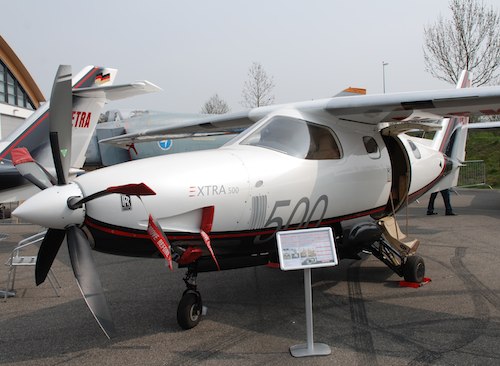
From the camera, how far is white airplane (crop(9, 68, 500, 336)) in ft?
11.6

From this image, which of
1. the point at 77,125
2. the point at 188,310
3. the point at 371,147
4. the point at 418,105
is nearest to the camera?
the point at 188,310

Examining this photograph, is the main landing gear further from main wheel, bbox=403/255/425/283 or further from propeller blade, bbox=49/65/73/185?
propeller blade, bbox=49/65/73/185

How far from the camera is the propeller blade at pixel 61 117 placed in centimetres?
366

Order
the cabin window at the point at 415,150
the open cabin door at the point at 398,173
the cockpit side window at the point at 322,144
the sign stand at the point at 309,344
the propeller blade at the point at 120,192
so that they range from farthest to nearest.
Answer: the cabin window at the point at 415,150 < the open cabin door at the point at 398,173 < the cockpit side window at the point at 322,144 < the sign stand at the point at 309,344 < the propeller blade at the point at 120,192

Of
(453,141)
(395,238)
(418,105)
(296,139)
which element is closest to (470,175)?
(453,141)

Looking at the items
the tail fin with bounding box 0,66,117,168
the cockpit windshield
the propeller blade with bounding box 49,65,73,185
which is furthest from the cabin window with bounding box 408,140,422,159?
the tail fin with bounding box 0,66,117,168

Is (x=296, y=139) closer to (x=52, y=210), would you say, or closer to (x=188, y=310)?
(x=188, y=310)

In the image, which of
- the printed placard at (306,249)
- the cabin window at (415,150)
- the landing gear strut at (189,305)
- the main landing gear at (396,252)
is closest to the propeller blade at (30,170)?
the landing gear strut at (189,305)

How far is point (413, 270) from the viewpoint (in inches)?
228

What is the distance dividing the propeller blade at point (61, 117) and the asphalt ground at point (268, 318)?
70.6 inches

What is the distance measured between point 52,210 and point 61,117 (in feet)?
2.95

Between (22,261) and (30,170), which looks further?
(22,261)

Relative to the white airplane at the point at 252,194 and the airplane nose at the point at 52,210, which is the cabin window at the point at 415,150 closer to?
the white airplane at the point at 252,194

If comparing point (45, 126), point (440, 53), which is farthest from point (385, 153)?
point (440, 53)
